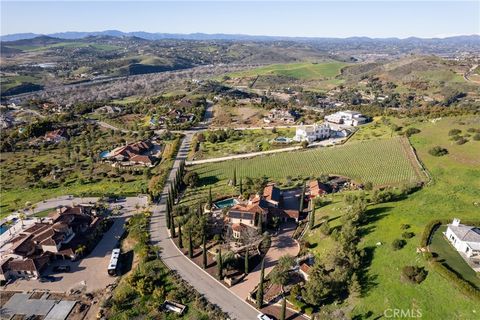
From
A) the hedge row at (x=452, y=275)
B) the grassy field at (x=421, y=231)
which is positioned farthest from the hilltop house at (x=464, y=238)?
the grassy field at (x=421, y=231)

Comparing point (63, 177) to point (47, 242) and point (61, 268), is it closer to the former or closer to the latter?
point (47, 242)

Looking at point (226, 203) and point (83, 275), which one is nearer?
point (83, 275)

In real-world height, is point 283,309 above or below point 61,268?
above

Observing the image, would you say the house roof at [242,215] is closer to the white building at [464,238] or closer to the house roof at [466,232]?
the white building at [464,238]

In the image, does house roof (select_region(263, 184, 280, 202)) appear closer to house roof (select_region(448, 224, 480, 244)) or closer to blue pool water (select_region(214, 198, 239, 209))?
blue pool water (select_region(214, 198, 239, 209))

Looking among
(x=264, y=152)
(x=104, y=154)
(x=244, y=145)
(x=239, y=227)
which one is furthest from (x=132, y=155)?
(x=239, y=227)
